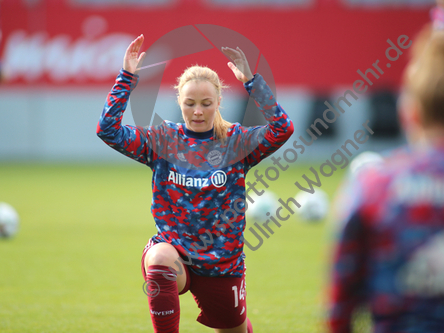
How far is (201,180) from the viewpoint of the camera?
2.72 metres

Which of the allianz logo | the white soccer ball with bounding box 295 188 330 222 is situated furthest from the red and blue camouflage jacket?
the white soccer ball with bounding box 295 188 330 222

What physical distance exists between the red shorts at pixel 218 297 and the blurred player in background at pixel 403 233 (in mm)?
1496

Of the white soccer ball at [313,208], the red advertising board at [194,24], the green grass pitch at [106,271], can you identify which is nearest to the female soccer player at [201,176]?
the green grass pitch at [106,271]

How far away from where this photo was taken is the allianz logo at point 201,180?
272 centimetres

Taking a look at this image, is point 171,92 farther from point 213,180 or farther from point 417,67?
point 417,67

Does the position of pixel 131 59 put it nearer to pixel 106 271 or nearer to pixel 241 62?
pixel 241 62

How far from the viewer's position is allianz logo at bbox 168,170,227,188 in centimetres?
272

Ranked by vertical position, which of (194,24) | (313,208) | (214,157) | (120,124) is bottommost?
(313,208)

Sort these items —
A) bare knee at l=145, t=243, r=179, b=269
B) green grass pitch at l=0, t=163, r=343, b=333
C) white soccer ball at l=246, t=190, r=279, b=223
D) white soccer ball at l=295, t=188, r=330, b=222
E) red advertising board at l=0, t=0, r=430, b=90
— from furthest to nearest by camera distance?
red advertising board at l=0, t=0, r=430, b=90 < white soccer ball at l=295, t=188, r=330, b=222 < white soccer ball at l=246, t=190, r=279, b=223 < green grass pitch at l=0, t=163, r=343, b=333 < bare knee at l=145, t=243, r=179, b=269

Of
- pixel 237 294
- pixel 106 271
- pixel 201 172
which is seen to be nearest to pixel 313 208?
pixel 106 271

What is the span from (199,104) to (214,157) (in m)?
0.30

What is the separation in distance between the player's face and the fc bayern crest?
142 mm

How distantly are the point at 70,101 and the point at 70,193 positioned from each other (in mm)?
9791

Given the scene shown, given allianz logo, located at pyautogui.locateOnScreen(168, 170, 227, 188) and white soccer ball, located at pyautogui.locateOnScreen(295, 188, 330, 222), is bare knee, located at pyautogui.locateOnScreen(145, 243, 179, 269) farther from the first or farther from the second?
white soccer ball, located at pyautogui.locateOnScreen(295, 188, 330, 222)
